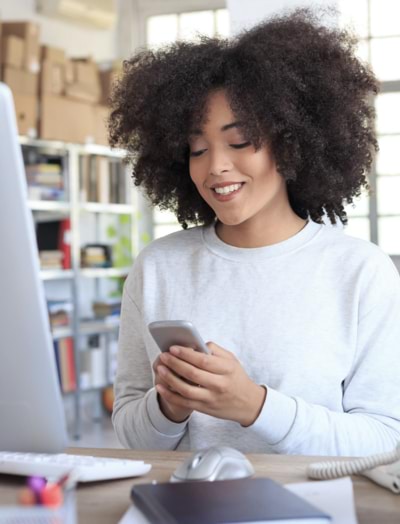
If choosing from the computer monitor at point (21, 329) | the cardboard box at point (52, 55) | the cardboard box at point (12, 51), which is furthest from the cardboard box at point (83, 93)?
the computer monitor at point (21, 329)

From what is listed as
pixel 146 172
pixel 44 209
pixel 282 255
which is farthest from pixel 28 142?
pixel 282 255

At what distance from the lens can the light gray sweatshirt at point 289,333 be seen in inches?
55.3

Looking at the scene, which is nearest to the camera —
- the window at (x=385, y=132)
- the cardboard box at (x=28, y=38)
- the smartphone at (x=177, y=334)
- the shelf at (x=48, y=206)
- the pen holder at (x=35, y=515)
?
the pen holder at (x=35, y=515)

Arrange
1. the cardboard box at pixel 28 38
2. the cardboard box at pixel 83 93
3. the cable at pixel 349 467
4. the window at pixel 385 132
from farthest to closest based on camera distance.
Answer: the window at pixel 385 132 → the cardboard box at pixel 83 93 → the cardboard box at pixel 28 38 → the cable at pixel 349 467

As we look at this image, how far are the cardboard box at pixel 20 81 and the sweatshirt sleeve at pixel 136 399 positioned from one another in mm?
3365

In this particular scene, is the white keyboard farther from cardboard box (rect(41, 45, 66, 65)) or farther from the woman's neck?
cardboard box (rect(41, 45, 66, 65))

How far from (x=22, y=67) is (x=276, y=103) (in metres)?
3.56

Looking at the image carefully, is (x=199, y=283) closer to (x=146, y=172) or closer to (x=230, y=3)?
(x=146, y=172)

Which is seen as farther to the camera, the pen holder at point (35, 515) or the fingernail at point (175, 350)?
the fingernail at point (175, 350)

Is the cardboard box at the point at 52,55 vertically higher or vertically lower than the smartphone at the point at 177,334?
higher

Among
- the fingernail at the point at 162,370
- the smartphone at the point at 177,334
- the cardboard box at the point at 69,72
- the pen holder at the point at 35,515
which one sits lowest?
the pen holder at the point at 35,515

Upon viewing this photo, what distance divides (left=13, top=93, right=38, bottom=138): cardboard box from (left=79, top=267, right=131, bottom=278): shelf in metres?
0.97

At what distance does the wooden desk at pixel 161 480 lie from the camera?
2.87 feet

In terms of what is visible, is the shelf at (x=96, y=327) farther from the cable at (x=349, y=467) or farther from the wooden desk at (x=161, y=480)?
the cable at (x=349, y=467)
